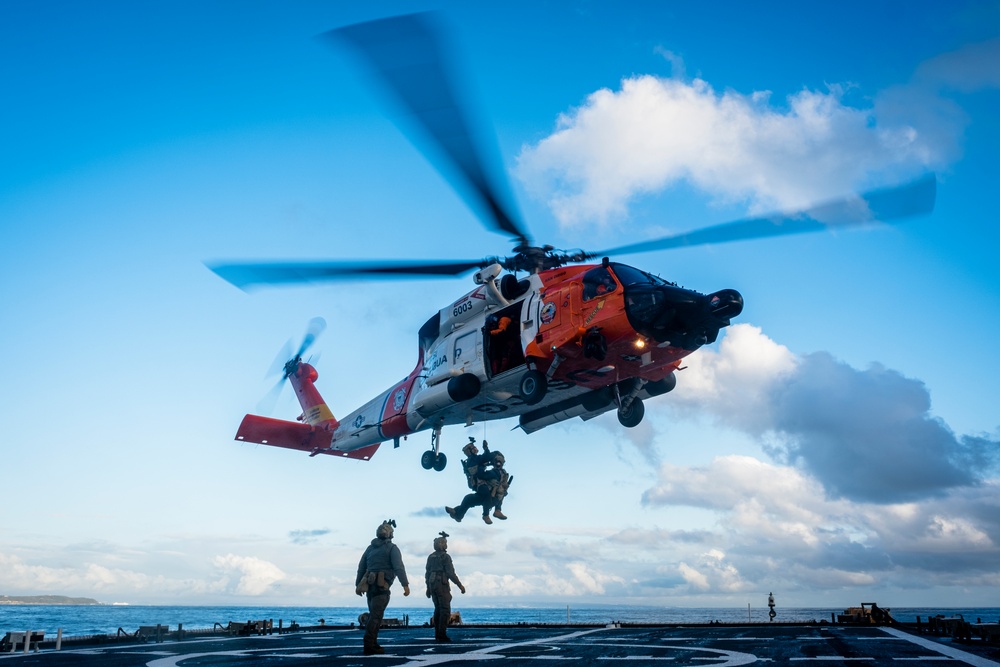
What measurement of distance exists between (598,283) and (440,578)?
308 inches

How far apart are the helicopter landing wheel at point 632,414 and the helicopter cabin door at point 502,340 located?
3.36m

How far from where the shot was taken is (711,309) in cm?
1688

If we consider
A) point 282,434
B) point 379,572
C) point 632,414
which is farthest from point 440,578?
point 282,434

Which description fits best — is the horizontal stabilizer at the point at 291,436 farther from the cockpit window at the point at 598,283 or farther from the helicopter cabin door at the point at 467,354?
the cockpit window at the point at 598,283

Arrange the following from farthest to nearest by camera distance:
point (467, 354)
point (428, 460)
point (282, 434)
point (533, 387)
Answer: point (282, 434), point (428, 460), point (467, 354), point (533, 387)

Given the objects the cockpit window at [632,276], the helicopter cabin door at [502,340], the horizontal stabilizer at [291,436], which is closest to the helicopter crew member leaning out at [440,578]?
the helicopter cabin door at [502,340]

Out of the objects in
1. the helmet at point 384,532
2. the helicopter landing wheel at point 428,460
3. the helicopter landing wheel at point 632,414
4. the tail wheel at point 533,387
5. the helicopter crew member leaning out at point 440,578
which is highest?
the tail wheel at point 533,387

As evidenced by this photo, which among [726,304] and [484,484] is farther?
[484,484]

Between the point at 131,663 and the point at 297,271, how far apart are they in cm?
960

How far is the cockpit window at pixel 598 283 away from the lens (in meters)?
17.8

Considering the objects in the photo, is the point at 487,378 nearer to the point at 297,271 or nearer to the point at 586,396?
the point at 586,396

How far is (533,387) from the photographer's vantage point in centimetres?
1866

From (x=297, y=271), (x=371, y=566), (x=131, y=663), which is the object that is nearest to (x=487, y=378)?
(x=297, y=271)

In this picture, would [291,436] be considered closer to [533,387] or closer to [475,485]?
[475,485]
